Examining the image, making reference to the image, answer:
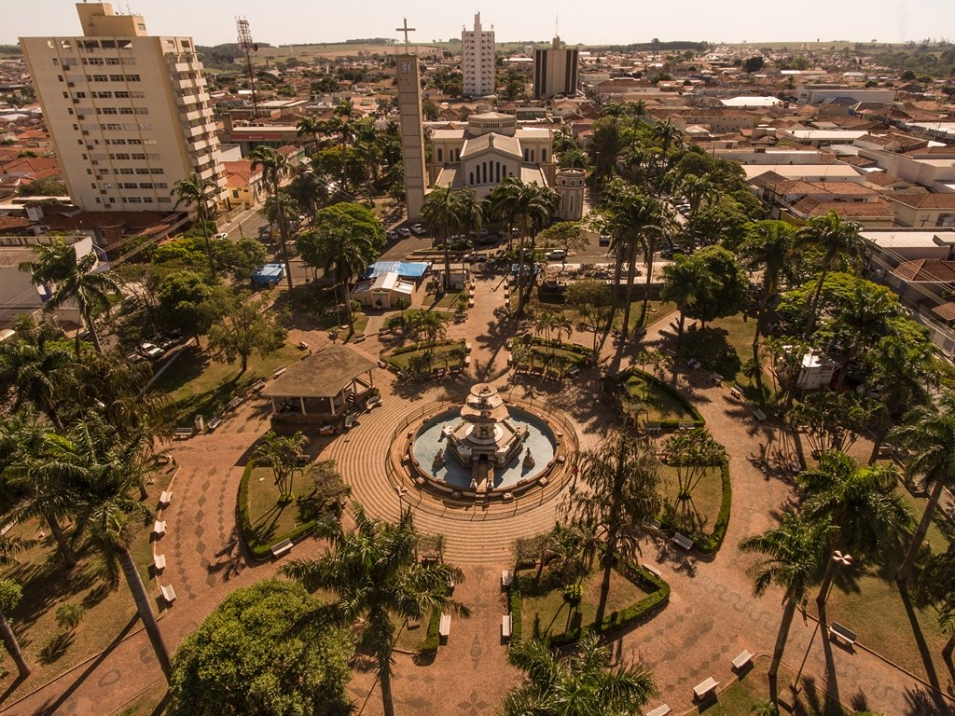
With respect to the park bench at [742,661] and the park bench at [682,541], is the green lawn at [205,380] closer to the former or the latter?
the park bench at [682,541]

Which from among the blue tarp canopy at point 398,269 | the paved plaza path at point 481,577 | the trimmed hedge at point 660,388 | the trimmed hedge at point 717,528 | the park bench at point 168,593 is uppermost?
the blue tarp canopy at point 398,269

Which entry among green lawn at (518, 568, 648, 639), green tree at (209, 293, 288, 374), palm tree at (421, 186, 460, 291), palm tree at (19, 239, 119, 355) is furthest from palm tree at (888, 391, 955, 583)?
palm tree at (19, 239, 119, 355)

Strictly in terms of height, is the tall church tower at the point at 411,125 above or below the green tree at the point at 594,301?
above

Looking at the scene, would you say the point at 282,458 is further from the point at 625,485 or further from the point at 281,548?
the point at 625,485

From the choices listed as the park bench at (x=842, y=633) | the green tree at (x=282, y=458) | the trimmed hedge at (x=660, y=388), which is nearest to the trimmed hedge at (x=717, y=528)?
the park bench at (x=842, y=633)

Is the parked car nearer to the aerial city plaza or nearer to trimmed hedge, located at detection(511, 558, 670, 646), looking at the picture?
the aerial city plaza

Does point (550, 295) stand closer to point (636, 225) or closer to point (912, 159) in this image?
point (636, 225)
